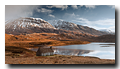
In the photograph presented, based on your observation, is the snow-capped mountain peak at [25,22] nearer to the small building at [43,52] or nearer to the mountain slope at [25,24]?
the mountain slope at [25,24]

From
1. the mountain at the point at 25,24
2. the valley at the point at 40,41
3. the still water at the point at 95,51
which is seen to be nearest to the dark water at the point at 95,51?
the still water at the point at 95,51

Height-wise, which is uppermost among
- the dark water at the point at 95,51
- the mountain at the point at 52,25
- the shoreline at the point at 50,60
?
the mountain at the point at 52,25

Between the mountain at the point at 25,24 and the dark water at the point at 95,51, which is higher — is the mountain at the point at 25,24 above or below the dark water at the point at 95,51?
above

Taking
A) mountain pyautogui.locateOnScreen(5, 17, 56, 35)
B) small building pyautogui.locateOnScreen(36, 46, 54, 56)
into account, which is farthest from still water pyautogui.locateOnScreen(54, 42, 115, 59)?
mountain pyautogui.locateOnScreen(5, 17, 56, 35)

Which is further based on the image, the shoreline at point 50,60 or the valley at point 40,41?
the valley at point 40,41

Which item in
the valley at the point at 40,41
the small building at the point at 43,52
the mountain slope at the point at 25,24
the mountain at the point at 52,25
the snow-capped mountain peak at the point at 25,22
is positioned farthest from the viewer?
the mountain slope at the point at 25,24

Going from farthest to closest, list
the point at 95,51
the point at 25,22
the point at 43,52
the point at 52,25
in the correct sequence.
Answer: the point at 25,22, the point at 95,51, the point at 52,25, the point at 43,52

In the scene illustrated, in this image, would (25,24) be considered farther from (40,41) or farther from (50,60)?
(50,60)

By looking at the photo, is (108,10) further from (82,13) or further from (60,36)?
(60,36)

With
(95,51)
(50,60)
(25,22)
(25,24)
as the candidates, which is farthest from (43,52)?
(25,24)

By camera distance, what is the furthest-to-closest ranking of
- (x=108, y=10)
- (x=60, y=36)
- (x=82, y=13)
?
1. (x=60, y=36)
2. (x=82, y=13)
3. (x=108, y=10)
